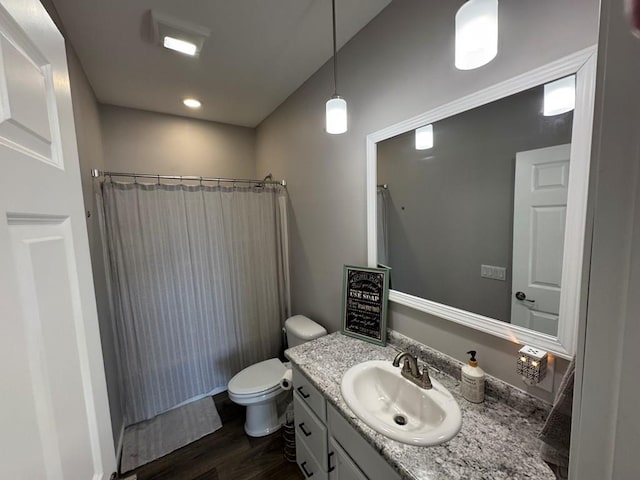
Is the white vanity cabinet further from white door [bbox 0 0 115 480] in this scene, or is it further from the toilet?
white door [bbox 0 0 115 480]

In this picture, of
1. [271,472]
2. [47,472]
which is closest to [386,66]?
[47,472]

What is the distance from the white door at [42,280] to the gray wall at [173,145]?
197 cm

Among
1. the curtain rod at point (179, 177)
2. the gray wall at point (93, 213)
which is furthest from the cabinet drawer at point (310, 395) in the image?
the curtain rod at point (179, 177)

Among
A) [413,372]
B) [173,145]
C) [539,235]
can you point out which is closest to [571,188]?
[539,235]

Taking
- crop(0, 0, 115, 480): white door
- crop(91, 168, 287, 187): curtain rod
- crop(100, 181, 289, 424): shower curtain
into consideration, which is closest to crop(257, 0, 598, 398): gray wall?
crop(91, 168, 287, 187): curtain rod

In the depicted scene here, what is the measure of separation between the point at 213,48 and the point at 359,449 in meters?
2.19

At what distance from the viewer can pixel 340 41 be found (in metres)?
1.51

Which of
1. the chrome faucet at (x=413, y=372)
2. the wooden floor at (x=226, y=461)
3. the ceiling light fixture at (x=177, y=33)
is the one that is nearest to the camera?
the chrome faucet at (x=413, y=372)

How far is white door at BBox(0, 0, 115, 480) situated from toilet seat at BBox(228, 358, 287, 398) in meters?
1.08

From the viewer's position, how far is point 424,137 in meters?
1.20

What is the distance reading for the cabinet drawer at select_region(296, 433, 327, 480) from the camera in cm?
122

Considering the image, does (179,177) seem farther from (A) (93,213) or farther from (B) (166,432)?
(B) (166,432)

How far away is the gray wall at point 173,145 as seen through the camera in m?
2.26

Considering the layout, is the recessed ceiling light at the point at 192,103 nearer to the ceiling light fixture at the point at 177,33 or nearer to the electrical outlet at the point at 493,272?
the ceiling light fixture at the point at 177,33
